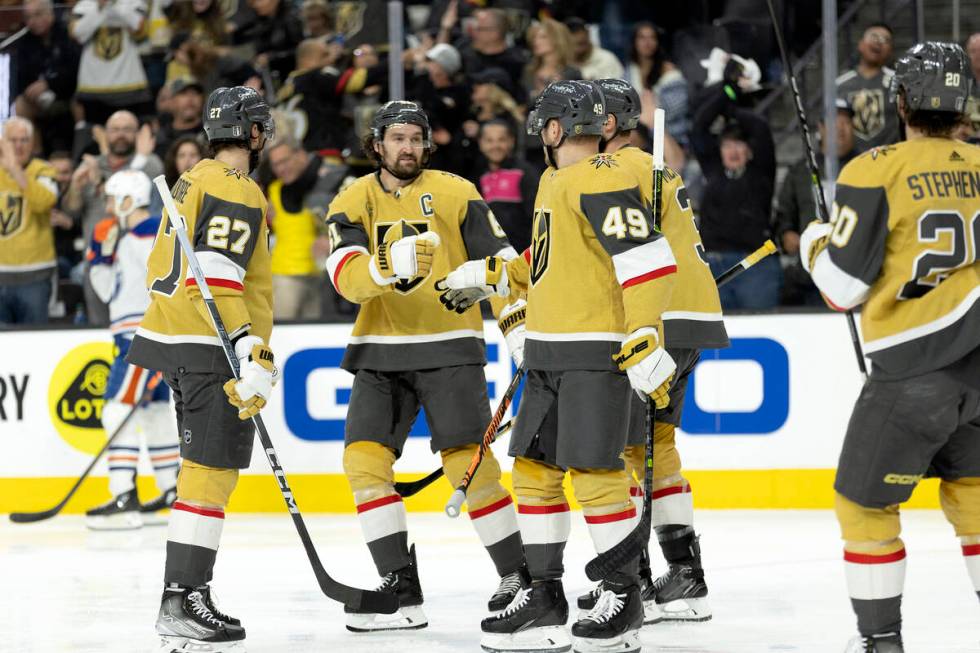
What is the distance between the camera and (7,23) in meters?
7.35

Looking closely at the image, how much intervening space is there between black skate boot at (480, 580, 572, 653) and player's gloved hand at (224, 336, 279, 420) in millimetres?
827

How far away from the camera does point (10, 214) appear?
701 cm

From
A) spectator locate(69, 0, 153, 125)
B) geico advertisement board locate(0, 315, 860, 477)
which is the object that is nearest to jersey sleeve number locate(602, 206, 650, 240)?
geico advertisement board locate(0, 315, 860, 477)

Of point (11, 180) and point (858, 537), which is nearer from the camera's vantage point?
point (858, 537)

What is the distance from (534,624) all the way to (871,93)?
3705 mm

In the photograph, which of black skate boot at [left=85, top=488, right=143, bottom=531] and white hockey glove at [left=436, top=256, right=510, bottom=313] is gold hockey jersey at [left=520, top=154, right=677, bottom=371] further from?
black skate boot at [left=85, top=488, right=143, bottom=531]

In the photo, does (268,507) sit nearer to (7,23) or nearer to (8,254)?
(8,254)

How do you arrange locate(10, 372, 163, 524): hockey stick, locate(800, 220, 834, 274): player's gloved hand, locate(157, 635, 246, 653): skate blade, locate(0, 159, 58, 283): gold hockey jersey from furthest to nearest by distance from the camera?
locate(0, 159, 58, 283): gold hockey jersey → locate(10, 372, 163, 524): hockey stick → locate(157, 635, 246, 653): skate blade → locate(800, 220, 834, 274): player's gloved hand

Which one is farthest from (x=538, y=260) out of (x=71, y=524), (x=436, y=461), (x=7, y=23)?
(x=7, y=23)

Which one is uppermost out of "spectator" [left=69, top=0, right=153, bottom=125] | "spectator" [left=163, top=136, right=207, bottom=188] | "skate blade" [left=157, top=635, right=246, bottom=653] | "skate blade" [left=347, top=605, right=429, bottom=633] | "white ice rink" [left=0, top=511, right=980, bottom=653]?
"spectator" [left=69, top=0, right=153, bottom=125]

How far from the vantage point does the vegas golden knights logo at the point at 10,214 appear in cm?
696

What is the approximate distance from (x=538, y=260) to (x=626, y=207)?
0.32 metres

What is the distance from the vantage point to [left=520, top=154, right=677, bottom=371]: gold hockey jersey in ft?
11.6

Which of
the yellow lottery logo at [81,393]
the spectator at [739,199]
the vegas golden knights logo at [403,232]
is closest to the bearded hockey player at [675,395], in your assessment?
the vegas golden knights logo at [403,232]
